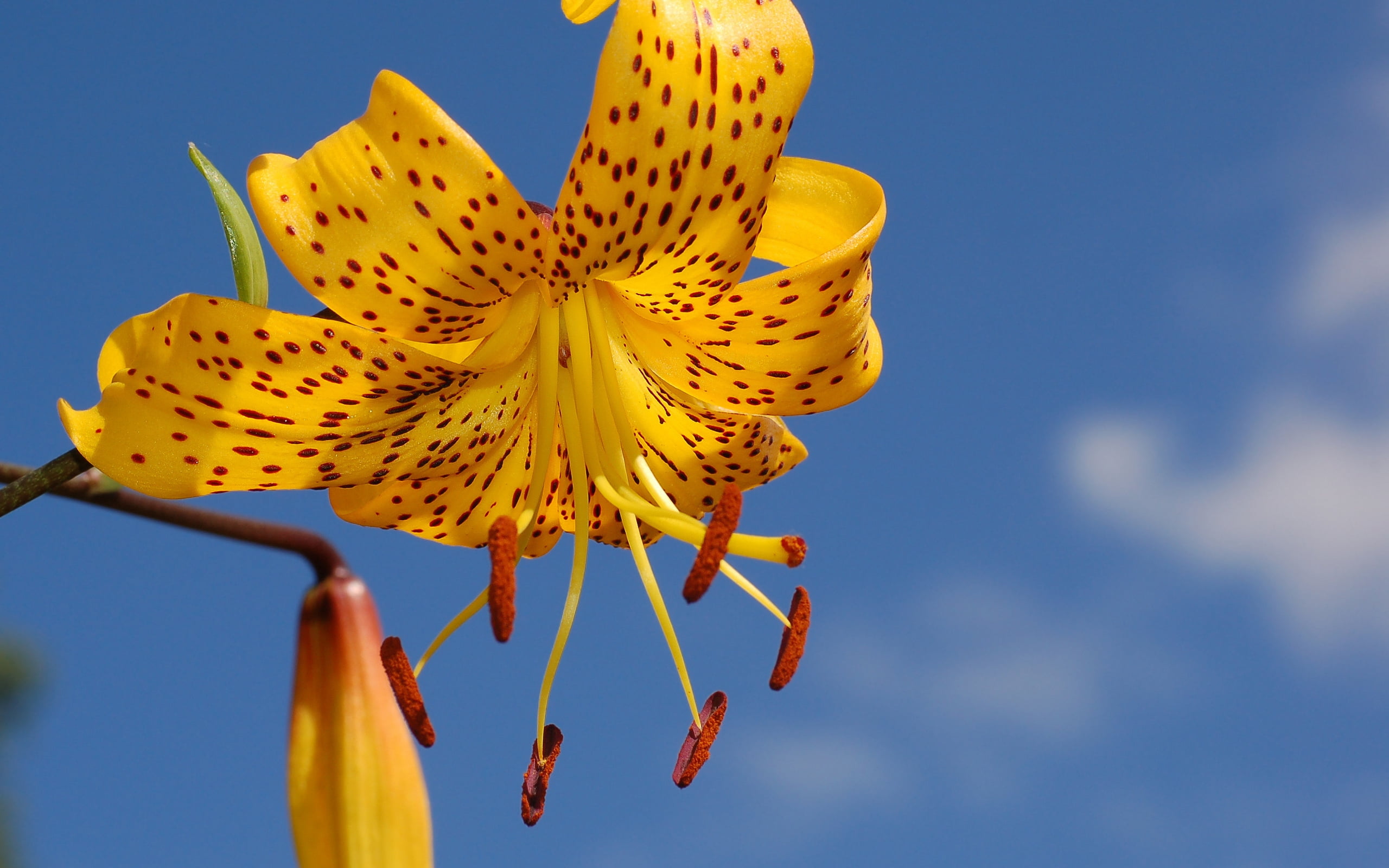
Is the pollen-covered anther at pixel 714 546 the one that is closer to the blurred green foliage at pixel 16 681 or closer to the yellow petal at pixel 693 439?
the yellow petal at pixel 693 439

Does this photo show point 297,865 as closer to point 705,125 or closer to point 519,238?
point 519,238

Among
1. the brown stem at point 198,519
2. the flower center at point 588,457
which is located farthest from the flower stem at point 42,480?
the flower center at point 588,457

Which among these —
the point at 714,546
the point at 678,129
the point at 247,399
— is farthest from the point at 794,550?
the point at 247,399

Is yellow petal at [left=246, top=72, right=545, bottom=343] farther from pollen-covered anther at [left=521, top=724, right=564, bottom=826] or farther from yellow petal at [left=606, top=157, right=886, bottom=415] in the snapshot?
pollen-covered anther at [left=521, top=724, right=564, bottom=826]

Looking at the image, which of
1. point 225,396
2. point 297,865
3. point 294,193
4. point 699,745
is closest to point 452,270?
point 294,193

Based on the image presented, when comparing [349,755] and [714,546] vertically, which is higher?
[714,546]

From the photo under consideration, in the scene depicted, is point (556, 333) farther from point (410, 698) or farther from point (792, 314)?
point (410, 698)
